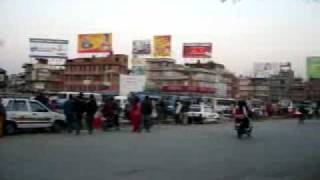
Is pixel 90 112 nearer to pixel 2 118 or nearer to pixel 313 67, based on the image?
pixel 2 118

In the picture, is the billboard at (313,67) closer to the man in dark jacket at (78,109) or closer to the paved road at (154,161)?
the man in dark jacket at (78,109)

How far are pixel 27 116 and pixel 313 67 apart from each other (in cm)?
6533

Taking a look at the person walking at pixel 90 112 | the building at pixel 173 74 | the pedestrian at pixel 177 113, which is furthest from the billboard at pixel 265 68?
the person walking at pixel 90 112

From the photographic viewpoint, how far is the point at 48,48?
68.0m

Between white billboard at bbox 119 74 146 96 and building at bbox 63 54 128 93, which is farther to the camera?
building at bbox 63 54 128 93

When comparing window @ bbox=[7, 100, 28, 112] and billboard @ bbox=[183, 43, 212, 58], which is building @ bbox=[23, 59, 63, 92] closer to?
billboard @ bbox=[183, 43, 212, 58]

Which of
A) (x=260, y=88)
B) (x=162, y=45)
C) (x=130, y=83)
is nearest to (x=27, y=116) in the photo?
(x=130, y=83)

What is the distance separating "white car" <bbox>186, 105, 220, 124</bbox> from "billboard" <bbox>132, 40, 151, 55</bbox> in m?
32.5

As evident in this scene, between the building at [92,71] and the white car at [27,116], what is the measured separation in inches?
4123

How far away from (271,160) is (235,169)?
2.46 metres

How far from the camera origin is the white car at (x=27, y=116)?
78.0ft

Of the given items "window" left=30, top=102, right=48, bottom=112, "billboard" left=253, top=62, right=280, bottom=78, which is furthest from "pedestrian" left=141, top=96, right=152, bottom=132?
"billboard" left=253, top=62, right=280, bottom=78

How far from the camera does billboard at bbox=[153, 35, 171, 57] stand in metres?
75.9

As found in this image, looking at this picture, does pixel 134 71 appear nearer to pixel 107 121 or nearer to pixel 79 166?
pixel 107 121
